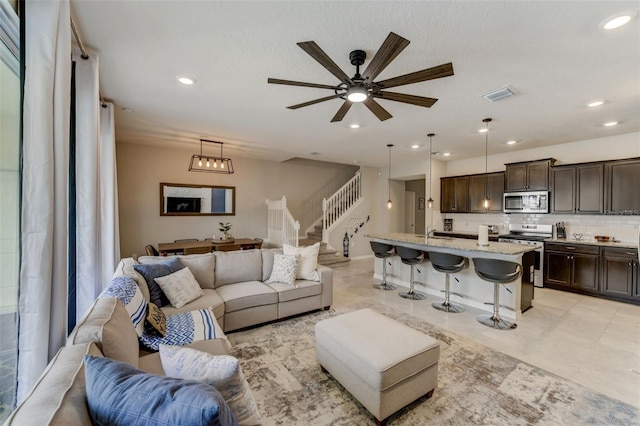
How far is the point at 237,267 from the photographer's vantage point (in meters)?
3.64

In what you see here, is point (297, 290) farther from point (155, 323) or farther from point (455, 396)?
point (455, 396)

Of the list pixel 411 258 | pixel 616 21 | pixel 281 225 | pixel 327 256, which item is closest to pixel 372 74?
pixel 616 21

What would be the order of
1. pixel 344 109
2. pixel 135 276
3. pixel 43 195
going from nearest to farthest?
1. pixel 43 195
2. pixel 135 276
3. pixel 344 109

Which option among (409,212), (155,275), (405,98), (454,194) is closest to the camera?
(405,98)

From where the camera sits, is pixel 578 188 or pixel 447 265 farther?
pixel 578 188

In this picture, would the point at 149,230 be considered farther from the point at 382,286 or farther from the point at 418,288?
the point at 418,288

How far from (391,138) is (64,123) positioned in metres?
4.62

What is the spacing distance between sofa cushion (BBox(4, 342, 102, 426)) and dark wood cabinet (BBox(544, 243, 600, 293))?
6.56 metres

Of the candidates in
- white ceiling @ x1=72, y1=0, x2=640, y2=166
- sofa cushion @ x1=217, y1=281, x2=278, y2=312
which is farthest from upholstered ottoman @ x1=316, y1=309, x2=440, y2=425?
white ceiling @ x1=72, y1=0, x2=640, y2=166

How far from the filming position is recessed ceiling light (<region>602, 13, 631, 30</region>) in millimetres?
1807

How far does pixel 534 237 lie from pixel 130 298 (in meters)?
6.63

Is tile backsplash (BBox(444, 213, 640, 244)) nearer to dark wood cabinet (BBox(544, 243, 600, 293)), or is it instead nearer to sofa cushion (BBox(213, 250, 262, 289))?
dark wood cabinet (BBox(544, 243, 600, 293))

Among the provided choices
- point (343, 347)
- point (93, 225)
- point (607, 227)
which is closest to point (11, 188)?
point (93, 225)

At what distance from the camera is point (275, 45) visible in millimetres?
2191
